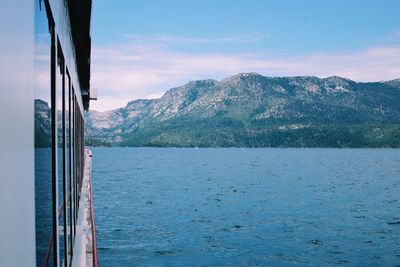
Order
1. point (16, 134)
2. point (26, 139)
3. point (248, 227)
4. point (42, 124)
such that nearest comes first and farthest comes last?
point (16, 134) < point (26, 139) < point (42, 124) < point (248, 227)

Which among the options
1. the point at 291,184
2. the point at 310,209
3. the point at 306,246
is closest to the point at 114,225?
the point at 306,246

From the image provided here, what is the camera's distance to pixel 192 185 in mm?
85812

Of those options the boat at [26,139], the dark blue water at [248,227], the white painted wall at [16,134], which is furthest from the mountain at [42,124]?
the dark blue water at [248,227]

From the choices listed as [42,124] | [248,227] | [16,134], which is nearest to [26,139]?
[16,134]

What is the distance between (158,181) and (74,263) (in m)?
90.2

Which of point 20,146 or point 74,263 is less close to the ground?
point 20,146

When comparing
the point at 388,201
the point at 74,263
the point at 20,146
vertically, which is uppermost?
the point at 20,146

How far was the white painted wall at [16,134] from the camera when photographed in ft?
4.03

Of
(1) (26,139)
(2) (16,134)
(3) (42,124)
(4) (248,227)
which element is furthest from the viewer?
(4) (248,227)

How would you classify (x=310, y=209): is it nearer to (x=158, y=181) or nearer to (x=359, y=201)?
(x=359, y=201)

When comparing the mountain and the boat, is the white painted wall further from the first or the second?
the mountain

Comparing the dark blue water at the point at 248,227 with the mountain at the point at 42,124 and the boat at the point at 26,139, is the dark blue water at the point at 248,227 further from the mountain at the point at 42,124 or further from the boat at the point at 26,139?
the mountain at the point at 42,124

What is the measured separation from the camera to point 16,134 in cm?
143

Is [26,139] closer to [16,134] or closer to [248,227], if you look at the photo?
[16,134]
